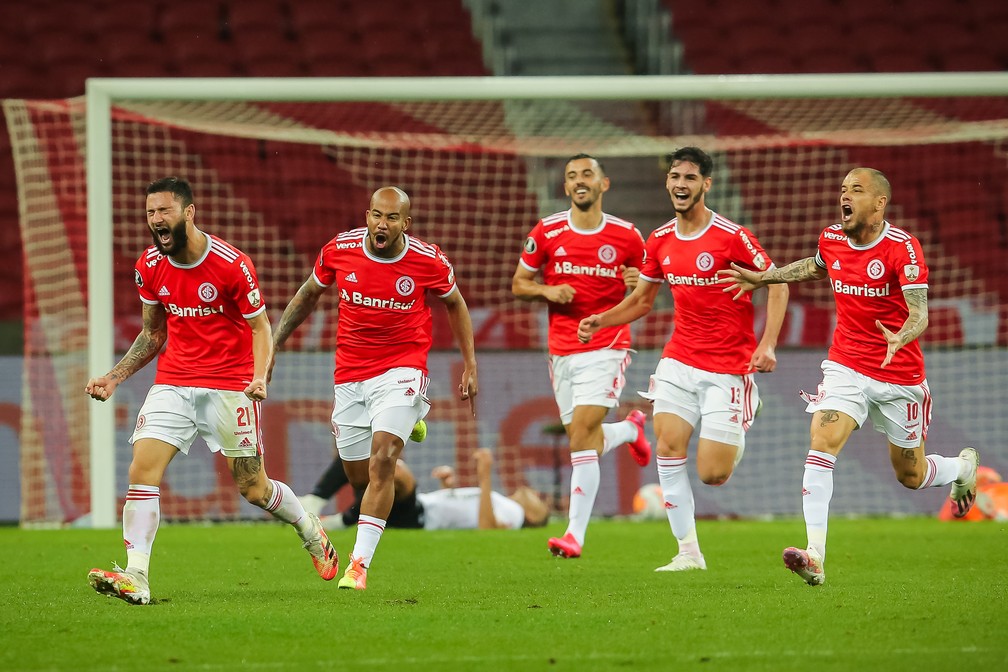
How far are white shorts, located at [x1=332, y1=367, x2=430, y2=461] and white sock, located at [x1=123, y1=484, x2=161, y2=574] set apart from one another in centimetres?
129

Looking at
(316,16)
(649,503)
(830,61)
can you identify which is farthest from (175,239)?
(830,61)

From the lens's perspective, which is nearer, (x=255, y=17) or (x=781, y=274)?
(x=781, y=274)

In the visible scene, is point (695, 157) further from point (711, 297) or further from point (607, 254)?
point (607, 254)

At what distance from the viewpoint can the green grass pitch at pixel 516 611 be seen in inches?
209

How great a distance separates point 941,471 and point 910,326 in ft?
5.22

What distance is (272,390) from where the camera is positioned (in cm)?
1418

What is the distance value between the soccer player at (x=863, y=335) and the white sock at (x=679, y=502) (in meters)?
1.06

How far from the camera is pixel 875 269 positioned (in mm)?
7797

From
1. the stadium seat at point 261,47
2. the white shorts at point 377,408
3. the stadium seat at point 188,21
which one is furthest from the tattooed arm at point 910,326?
the stadium seat at point 188,21

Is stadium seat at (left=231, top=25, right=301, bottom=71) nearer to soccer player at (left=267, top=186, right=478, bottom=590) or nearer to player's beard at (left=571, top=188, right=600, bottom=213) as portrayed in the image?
player's beard at (left=571, top=188, right=600, bottom=213)

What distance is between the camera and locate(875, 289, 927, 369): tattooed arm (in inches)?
288

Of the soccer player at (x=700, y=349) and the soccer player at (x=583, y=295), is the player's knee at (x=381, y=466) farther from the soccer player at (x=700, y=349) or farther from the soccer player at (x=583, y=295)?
the soccer player at (x=583, y=295)

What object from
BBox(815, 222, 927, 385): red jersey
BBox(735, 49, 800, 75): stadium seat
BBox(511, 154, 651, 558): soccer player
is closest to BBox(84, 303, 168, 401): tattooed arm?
BBox(511, 154, 651, 558): soccer player

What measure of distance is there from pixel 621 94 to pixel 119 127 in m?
5.88
